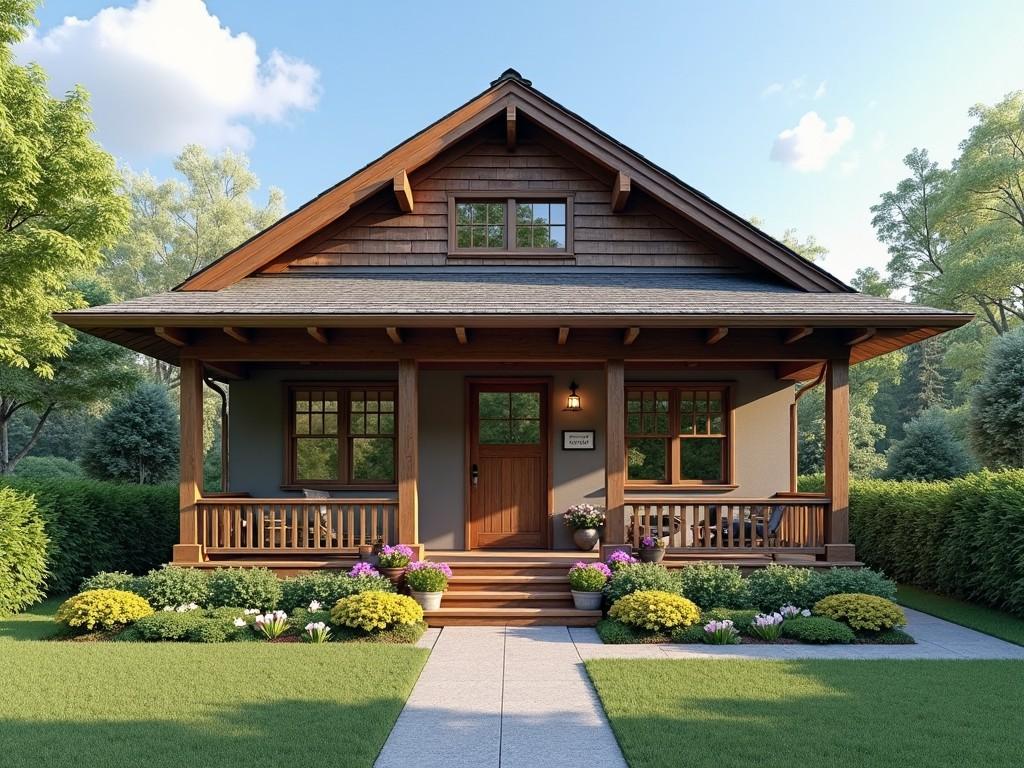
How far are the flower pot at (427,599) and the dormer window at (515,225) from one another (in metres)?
4.78

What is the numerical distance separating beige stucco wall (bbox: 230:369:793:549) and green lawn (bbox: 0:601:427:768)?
12.1ft

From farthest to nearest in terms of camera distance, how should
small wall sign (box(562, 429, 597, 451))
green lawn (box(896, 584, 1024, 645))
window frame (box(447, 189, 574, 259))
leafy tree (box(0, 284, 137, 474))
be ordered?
leafy tree (box(0, 284, 137, 474)) → small wall sign (box(562, 429, 597, 451)) → window frame (box(447, 189, 574, 259)) → green lawn (box(896, 584, 1024, 645))

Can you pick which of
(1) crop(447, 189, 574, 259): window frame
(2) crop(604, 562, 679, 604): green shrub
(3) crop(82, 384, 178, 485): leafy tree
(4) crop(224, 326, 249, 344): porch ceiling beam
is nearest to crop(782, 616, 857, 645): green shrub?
(2) crop(604, 562, 679, 604): green shrub

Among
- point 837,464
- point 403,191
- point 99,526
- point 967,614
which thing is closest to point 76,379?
point 99,526

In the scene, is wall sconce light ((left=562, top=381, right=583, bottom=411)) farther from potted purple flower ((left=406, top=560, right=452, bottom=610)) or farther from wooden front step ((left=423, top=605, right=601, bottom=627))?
potted purple flower ((left=406, top=560, right=452, bottom=610))

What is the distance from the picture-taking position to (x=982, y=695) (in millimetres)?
5340

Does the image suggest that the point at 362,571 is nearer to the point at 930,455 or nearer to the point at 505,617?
the point at 505,617

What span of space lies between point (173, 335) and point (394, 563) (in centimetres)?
371

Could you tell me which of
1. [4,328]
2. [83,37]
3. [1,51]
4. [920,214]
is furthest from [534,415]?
[83,37]

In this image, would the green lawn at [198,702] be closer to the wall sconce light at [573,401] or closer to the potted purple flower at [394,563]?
the potted purple flower at [394,563]

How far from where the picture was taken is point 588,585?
26.4ft

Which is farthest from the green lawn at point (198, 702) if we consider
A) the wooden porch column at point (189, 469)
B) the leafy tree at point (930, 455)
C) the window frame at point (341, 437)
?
the leafy tree at point (930, 455)

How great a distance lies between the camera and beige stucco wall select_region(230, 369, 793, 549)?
1041 centimetres

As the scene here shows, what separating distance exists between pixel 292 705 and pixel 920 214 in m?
30.5
